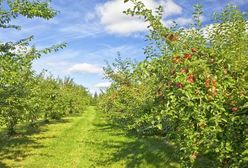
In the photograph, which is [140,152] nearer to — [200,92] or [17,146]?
[17,146]

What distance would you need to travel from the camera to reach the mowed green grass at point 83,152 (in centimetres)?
1806

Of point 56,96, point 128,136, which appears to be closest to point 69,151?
point 128,136

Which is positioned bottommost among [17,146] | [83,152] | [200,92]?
[83,152]

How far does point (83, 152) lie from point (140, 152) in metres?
3.35

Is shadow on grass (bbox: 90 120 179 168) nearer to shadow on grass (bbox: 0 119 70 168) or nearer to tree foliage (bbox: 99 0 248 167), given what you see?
shadow on grass (bbox: 0 119 70 168)

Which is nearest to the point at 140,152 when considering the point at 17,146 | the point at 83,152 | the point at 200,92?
the point at 83,152

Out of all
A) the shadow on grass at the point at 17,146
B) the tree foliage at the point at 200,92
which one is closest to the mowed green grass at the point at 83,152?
the shadow on grass at the point at 17,146

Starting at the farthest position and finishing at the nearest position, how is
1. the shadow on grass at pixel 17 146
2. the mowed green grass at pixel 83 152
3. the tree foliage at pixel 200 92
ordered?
the shadow on grass at pixel 17 146 → the mowed green grass at pixel 83 152 → the tree foliage at pixel 200 92

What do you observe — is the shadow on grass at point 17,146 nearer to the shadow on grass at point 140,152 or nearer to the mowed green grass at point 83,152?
the mowed green grass at point 83,152

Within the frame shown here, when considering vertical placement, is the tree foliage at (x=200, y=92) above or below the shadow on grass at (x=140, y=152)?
above

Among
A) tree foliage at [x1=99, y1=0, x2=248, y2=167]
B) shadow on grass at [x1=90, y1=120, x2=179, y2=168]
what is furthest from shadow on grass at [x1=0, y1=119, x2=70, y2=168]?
tree foliage at [x1=99, y1=0, x2=248, y2=167]

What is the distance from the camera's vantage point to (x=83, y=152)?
71.9 feet

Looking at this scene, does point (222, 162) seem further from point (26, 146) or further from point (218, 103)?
point (26, 146)

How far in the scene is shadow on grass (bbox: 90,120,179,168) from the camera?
57.9ft
